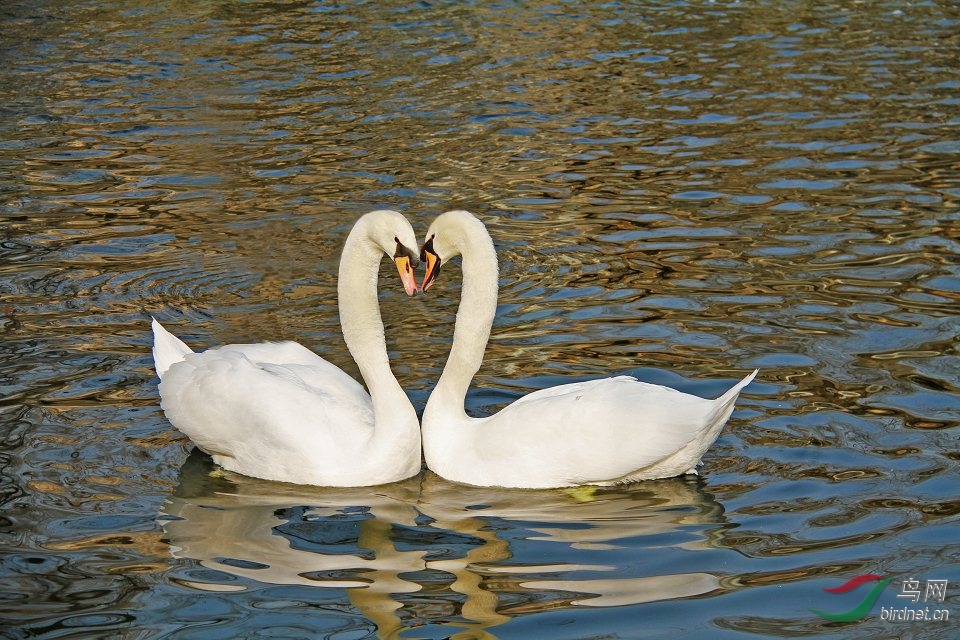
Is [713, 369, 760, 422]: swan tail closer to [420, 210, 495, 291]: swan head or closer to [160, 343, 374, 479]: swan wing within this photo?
[420, 210, 495, 291]: swan head

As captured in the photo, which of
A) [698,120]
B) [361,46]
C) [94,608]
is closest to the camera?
[94,608]

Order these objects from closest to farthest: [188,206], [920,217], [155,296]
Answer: [155,296]
[920,217]
[188,206]

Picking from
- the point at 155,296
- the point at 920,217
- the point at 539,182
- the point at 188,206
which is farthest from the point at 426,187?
the point at 920,217

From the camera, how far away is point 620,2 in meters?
20.1

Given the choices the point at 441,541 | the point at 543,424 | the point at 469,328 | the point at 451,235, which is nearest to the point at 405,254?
the point at 451,235

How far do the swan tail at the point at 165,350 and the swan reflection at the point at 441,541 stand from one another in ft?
2.27

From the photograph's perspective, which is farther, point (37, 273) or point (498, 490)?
point (37, 273)

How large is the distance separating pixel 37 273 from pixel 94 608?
493cm

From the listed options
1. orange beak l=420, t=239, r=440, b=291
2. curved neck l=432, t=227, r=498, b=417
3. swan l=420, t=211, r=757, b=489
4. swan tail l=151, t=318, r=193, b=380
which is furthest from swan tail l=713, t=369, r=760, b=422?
swan tail l=151, t=318, r=193, b=380

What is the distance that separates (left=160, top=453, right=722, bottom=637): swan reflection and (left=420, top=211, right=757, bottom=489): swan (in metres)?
0.12

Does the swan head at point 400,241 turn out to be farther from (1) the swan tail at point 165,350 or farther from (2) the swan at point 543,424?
(1) the swan tail at point 165,350

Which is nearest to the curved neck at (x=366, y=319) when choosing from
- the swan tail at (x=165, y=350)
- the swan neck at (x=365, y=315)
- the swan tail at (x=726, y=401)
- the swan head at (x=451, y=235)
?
the swan neck at (x=365, y=315)

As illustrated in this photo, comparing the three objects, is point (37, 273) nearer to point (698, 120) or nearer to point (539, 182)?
point (539, 182)

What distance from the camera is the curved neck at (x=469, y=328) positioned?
700 centimetres
